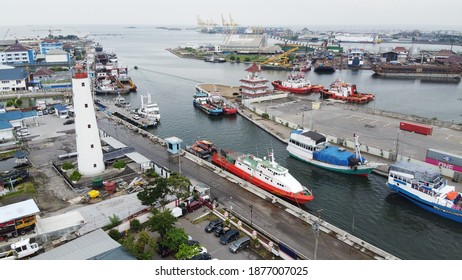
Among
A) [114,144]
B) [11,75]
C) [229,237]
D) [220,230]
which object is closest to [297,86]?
[114,144]

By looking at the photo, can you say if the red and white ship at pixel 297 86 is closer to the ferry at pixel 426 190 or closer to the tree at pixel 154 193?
the ferry at pixel 426 190

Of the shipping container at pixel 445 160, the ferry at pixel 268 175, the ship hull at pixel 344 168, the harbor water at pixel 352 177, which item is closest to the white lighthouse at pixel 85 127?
the ferry at pixel 268 175

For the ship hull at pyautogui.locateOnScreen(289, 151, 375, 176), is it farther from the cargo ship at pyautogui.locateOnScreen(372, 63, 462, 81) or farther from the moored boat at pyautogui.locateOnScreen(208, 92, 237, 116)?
the cargo ship at pyautogui.locateOnScreen(372, 63, 462, 81)

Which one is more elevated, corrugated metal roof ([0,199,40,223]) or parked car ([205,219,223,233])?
corrugated metal roof ([0,199,40,223])

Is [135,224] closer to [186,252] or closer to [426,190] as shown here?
[186,252]

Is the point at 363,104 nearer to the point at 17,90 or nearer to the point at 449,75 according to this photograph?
the point at 449,75

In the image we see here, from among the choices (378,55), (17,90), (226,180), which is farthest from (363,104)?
(378,55)

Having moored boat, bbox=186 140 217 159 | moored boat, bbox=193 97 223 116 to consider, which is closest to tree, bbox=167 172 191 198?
moored boat, bbox=186 140 217 159
